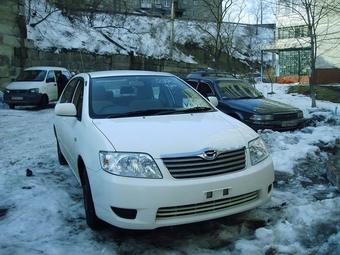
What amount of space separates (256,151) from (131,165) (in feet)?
4.22

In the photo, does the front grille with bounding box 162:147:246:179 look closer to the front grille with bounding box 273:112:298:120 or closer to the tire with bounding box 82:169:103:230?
the tire with bounding box 82:169:103:230

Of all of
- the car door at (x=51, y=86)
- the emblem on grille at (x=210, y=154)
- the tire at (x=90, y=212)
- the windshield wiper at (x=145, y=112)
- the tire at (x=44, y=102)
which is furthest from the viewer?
the car door at (x=51, y=86)

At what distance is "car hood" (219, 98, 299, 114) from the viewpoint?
7918 millimetres

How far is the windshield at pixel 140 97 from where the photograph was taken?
3.98m

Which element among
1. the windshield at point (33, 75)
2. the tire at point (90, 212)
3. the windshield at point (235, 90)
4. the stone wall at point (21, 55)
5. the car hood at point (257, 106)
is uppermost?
the stone wall at point (21, 55)

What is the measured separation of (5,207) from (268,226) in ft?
9.63

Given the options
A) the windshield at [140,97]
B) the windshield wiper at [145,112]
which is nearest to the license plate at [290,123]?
the windshield at [140,97]

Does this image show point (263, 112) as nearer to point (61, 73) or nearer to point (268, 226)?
point (268, 226)

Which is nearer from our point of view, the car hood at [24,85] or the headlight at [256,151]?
the headlight at [256,151]

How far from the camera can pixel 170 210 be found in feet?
9.72

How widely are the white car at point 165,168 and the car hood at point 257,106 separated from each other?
4.23m

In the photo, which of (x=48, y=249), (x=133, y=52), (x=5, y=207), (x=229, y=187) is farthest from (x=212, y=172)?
(x=133, y=52)

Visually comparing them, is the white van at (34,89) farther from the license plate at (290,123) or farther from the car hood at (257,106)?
the license plate at (290,123)

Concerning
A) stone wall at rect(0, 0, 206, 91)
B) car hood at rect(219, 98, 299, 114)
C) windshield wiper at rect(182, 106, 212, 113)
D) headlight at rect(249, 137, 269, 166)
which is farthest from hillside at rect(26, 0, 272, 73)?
headlight at rect(249, 137, 269, 166)
